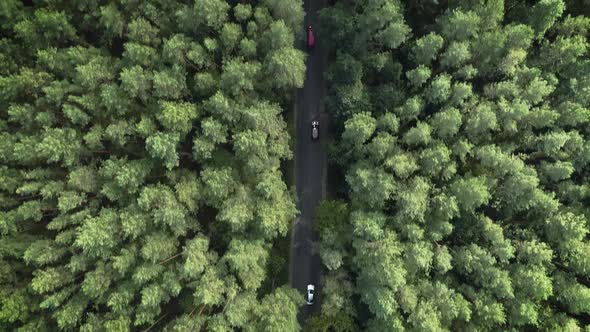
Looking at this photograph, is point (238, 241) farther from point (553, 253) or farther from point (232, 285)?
point (553, 253)

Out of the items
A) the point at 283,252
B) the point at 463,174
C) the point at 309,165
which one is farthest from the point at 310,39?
the point at 283,252

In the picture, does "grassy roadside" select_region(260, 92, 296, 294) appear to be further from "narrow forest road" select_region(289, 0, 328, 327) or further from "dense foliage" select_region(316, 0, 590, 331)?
"dense foliage" select_region(316, 0, 590, 331)

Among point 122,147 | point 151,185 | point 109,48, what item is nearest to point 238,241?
point 151,185

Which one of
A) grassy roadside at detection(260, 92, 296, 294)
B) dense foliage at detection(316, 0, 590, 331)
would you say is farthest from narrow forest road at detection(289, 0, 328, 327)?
dense foliage at detection(316, 0, 590, 331)

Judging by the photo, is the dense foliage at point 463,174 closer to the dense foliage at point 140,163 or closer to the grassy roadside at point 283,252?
the grassy roadside at point 283,252

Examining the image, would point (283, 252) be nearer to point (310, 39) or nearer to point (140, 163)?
point (140, 163)

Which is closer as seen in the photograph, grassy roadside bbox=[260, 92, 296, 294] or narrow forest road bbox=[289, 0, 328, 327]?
grassy roadside bbox=[260, 92, 296, 294]

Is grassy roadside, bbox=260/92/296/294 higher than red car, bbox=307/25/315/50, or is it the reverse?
red car, bbox=307/25/315/50
